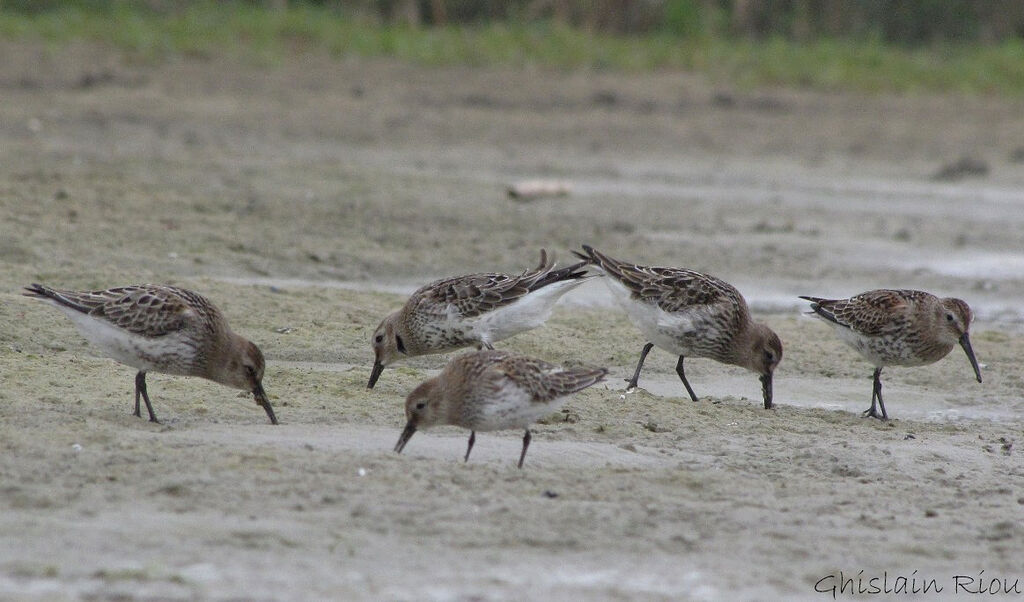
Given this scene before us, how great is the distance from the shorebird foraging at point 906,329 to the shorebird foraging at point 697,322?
0.58 metres

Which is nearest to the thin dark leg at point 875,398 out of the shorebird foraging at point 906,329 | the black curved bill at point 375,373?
the shorebird foraging at point 906,329

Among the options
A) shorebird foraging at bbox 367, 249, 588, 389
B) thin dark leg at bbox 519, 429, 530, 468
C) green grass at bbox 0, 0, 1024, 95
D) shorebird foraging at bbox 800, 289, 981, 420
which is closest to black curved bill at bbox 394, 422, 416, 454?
thin dark leg at bbox 519, 429, 530, 468

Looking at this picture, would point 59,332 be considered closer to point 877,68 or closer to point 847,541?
point 847,541

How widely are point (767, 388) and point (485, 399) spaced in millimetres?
2460

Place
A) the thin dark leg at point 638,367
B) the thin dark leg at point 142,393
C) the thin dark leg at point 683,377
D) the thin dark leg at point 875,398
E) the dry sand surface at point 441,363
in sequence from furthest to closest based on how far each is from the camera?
the thin dark leg at point 638,367, the thin dark leg at point 683,377, the thin dark leg at point 875,398, the thin dark leg at point 142,393, the dry sand surface at point 441,363

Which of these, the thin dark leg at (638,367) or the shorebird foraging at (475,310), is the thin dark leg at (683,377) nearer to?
the thin dark leg at (638,367)

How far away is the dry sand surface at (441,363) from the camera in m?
5.51

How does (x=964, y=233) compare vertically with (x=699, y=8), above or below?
below

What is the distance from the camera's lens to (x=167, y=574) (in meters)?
5.07

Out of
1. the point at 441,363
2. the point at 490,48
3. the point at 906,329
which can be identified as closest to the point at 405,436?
the point at 441,363

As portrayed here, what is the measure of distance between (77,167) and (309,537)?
9.99 m

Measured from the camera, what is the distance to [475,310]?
355 inches

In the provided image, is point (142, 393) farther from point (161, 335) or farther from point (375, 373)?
point (375, 373)

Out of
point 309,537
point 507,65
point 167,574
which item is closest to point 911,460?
point 309,537
